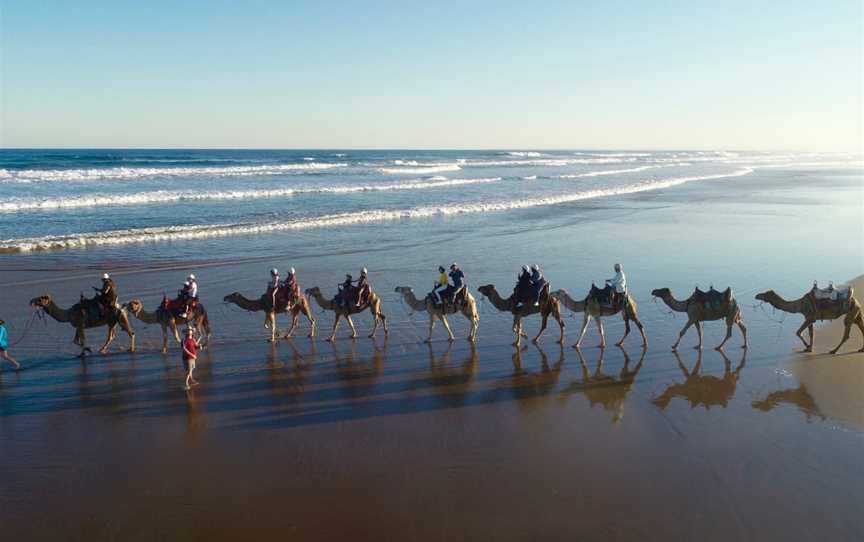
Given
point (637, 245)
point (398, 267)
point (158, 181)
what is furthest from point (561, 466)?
point (158, 181)

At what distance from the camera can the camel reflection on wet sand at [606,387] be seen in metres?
10.5

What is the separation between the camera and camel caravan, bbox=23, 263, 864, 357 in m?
13.0

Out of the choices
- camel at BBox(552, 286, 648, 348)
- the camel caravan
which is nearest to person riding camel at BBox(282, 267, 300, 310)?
the camel caravan

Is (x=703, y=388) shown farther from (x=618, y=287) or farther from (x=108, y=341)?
(x=108, y=341)

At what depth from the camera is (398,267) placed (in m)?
21.1

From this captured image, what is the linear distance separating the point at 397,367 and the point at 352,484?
443 centimetres

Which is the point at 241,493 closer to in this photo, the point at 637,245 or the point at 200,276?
the point at 200,276

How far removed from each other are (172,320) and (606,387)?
8.65 m

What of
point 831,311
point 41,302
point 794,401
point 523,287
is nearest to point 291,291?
point 41,302

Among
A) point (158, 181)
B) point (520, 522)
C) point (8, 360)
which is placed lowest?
point (520, 522)

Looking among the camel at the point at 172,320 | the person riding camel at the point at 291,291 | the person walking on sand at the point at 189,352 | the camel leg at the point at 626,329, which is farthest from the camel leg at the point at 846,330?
the camel at the point at 172,320

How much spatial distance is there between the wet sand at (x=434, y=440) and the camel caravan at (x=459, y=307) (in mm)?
461

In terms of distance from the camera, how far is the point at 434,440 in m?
9.12

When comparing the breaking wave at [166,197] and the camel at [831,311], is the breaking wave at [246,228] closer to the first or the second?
the breaking wave at [166,197]
